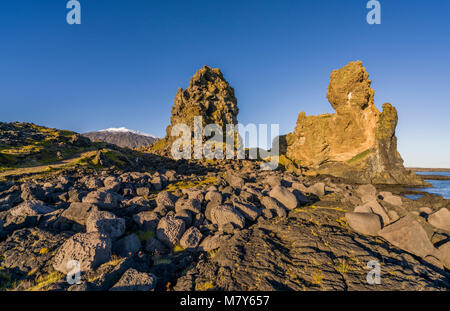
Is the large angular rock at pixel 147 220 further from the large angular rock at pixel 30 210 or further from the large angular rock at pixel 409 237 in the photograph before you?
the large angular rock at pixel 409 237

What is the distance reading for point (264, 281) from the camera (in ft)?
17.0

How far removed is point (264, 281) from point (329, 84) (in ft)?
227

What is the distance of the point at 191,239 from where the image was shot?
783cm

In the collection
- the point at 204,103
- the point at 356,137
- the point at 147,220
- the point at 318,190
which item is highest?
the point at 204,103

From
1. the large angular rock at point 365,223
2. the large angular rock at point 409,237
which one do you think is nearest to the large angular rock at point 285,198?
the large angular rock at point 365,223

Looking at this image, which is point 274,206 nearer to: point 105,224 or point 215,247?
point 215,247

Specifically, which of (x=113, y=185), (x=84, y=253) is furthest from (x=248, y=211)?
(x=113, y=185)

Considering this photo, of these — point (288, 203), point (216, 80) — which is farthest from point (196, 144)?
point (288, 203)

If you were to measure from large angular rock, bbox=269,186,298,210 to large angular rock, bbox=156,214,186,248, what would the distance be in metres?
6.88

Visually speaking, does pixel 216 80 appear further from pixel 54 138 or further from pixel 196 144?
pixel 54 138

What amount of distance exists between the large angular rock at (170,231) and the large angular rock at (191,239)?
0.96ft

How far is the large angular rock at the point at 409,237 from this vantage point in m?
7.25

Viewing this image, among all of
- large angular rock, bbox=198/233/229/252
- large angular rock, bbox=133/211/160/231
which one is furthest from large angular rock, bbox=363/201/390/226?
large angular rock, bbox=133/211/160/231

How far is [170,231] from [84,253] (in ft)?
10.2
